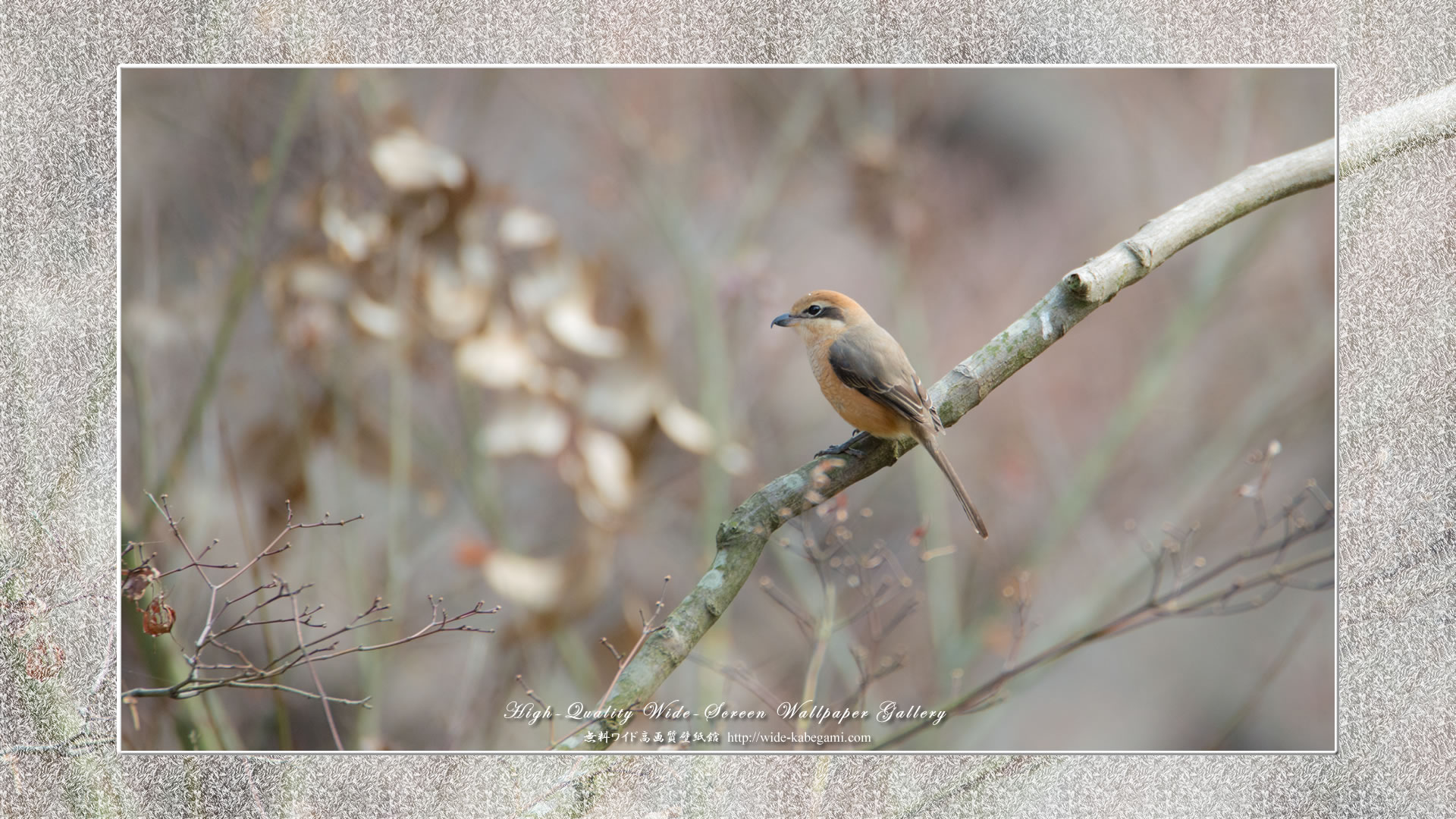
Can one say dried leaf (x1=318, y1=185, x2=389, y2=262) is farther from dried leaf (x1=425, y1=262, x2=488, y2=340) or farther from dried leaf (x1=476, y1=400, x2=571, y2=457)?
dried leaf (x1=476, y1=400, x2=571, y2=457)

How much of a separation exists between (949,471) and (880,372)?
0.22 metres

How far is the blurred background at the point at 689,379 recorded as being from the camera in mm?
1192

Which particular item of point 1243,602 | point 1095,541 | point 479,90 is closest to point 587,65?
point 479,90

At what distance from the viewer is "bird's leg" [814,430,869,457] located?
48.5 inches

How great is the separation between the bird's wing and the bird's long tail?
0.03 metres

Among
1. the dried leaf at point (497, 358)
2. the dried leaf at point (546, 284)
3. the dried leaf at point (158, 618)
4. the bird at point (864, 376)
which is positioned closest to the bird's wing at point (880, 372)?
the bird at point (864, 376)

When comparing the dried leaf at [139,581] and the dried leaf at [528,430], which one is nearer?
the dried leaf at [139,581]

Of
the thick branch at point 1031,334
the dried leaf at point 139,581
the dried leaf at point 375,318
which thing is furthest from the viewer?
the dried leaf at point 375,318

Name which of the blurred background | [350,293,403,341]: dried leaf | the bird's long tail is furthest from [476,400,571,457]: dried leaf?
the bird's long tail

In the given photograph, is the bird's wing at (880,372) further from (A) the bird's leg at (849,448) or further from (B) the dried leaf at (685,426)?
(B) the dried leaf at (685,426)

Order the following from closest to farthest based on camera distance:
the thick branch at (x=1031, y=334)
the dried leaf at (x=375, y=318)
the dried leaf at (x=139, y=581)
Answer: the thick branch at (x=1031, y=334) → the dried leaf at (x=139, y=581) → the dried leaf at (x=375, y=318)

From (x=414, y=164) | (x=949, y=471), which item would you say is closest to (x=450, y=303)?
(x=414, y=164)

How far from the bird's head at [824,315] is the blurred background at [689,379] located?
6cm

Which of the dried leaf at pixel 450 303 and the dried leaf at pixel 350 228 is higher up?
the dried leaf at pixel 350 228
